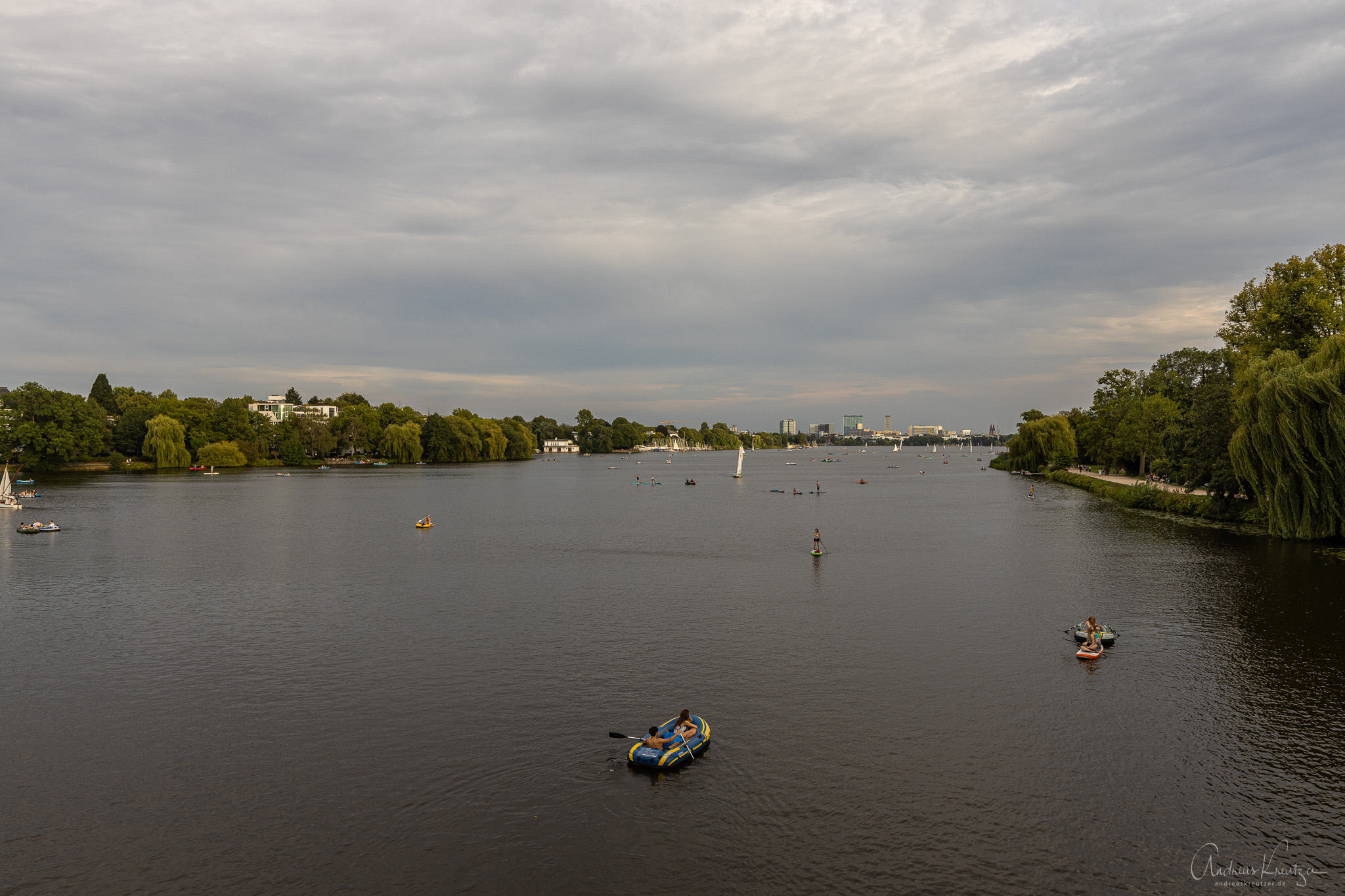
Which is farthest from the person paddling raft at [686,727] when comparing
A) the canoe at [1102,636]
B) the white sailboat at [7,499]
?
the white sailboat at [7,499]

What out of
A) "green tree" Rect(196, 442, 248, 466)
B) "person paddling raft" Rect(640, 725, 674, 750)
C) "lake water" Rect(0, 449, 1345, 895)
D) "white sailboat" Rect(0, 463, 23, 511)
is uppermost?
"green tree" Rect(196, 442, 248, 466)

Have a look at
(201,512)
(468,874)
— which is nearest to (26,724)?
(468,874)

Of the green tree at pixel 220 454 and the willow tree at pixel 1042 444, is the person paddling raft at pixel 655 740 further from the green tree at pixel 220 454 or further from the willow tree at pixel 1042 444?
the green tree at pixel 220 454

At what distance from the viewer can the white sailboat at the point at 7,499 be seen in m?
92.6

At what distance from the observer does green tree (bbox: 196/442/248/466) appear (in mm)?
179625

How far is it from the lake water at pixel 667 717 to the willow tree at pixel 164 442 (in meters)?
135

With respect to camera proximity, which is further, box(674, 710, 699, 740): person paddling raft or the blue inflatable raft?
box(674, 710, 699, 740): person paddling raft

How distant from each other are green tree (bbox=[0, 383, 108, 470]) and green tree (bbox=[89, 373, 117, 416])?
100 ft

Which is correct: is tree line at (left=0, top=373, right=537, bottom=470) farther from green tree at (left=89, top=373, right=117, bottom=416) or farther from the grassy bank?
the grassy bank

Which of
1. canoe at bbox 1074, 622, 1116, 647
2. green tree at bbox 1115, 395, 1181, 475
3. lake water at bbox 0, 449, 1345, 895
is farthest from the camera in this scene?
green tree at bbox 1115, 395, 1181, 475

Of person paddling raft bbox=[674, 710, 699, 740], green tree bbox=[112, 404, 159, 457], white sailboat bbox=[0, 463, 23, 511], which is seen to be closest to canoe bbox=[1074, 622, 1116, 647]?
person paddling raft bbox=[674, 710, 699, 740]

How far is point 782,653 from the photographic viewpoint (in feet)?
108

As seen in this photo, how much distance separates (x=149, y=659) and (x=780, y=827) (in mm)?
28310

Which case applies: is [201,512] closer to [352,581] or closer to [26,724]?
[352,581]
